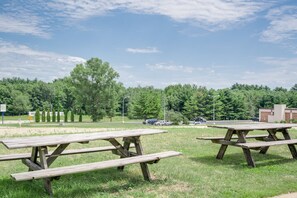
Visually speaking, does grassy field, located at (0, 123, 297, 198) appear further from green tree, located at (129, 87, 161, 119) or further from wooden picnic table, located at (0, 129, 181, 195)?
green tree, located at (129, 87, 161, 119)

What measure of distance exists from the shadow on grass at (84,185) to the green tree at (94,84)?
145 feet

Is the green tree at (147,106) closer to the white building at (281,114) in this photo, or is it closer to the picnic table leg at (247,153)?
the white building at (281,114)

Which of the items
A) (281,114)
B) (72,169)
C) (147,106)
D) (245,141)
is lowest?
(281,114)

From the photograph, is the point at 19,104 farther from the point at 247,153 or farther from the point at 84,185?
the point at 84,185

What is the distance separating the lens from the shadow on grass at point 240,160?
274 inches

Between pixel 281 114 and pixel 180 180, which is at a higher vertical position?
pixel 180 180

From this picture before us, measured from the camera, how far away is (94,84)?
4981 centimetres

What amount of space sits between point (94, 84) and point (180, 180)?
149 feet

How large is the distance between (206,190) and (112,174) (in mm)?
1807

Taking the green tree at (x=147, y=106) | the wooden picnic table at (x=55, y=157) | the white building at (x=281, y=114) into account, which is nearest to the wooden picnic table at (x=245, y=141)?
the wooden picnic table at (x=55, y=157)

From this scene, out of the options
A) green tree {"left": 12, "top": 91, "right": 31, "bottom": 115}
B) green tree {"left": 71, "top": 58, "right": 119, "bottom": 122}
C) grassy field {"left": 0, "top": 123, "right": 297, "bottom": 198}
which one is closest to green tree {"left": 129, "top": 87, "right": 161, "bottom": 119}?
green tree {"left": 71, "top": 58, "right": 119, "bottom": 122}

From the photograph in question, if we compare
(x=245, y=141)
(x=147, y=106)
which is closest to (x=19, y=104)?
(x=147, y=106)

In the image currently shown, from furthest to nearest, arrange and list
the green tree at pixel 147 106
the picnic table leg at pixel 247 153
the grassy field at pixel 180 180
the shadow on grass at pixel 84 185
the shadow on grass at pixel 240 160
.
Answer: the green tree at pixel 147 106 < the shadow on grass at pixel 240 160 < the picnic table leg at pixel 247 153 < the grassy field at pixel 180 180 < the shadow on grass at pixel 84 185

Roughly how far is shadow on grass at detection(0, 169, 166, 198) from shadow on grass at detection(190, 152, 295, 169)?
1970mm
